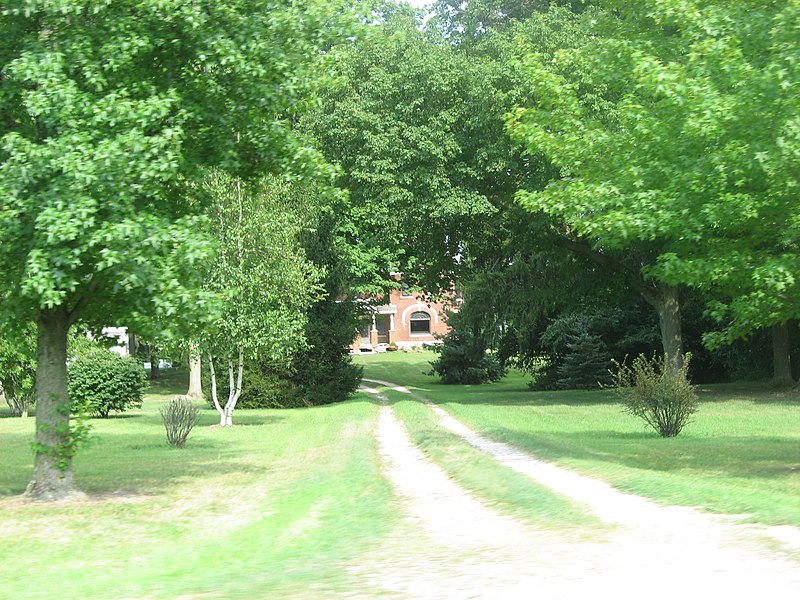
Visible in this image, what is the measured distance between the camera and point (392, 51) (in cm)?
3838

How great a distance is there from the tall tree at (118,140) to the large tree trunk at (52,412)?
0.02 meters

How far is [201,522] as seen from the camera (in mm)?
10977

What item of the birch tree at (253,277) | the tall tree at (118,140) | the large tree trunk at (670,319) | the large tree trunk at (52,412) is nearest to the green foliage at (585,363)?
the large tree trunk at (670,319)

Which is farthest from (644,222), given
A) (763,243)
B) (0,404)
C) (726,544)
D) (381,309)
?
(381,309)

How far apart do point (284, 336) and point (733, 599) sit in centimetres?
2147

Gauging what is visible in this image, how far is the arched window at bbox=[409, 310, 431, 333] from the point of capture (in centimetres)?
8856

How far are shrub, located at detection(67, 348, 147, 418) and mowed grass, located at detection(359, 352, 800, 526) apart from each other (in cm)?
1064

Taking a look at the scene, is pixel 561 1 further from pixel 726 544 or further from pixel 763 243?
pixel 726 544

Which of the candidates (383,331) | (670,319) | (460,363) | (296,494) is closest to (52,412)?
(296,494)

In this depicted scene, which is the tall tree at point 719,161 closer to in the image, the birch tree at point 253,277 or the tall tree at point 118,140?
the tall tree at point 118,140

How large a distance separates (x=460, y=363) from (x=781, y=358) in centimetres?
1955

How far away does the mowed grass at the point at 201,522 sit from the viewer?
24.1 feet

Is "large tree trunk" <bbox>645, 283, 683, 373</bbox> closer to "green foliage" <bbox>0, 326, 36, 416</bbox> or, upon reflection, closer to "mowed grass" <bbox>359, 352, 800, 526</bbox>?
"mowed grass" <bbox>359, 352, 800, 526</bbox>

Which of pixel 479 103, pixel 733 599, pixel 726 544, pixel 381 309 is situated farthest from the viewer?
pixel 381 309
